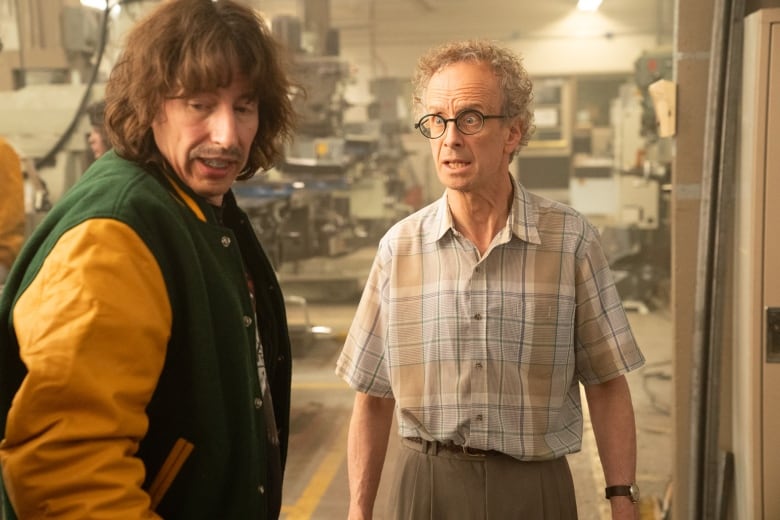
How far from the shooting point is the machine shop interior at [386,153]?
13.8 feet

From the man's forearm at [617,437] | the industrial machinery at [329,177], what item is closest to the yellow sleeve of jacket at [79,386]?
the man's forearm at [617,437]

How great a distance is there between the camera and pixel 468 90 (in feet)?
5.92

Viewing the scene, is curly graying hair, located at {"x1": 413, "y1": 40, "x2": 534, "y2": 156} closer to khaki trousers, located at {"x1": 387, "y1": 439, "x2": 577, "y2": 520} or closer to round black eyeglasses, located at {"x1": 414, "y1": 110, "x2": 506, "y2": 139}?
round black eyeglasses, located at {"x1": 414, "y1": 110, "x2": 506, "y2": 139}

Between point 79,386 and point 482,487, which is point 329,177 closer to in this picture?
point 482,487

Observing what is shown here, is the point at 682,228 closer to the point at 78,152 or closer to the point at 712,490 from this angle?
the point at 712,490

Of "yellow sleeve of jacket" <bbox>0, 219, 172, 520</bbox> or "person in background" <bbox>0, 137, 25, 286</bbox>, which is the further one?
"person in background" <bbox>0, 137, 25, 286</bbox>

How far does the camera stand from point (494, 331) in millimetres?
1814

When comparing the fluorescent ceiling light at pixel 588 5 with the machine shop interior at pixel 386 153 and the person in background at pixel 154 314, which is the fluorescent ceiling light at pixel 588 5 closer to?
the machine shop interior at pixel 386 153

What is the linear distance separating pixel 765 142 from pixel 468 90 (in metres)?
1.06

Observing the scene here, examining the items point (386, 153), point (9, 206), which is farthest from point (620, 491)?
point (386, 153)

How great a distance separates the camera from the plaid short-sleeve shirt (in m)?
1.81

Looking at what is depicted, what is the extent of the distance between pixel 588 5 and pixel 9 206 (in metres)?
8.14

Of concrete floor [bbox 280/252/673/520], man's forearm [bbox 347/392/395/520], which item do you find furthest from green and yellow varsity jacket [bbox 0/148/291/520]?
concrete floor [bbox 280/252/673/520]

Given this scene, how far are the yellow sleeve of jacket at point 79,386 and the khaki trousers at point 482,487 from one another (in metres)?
0.81
